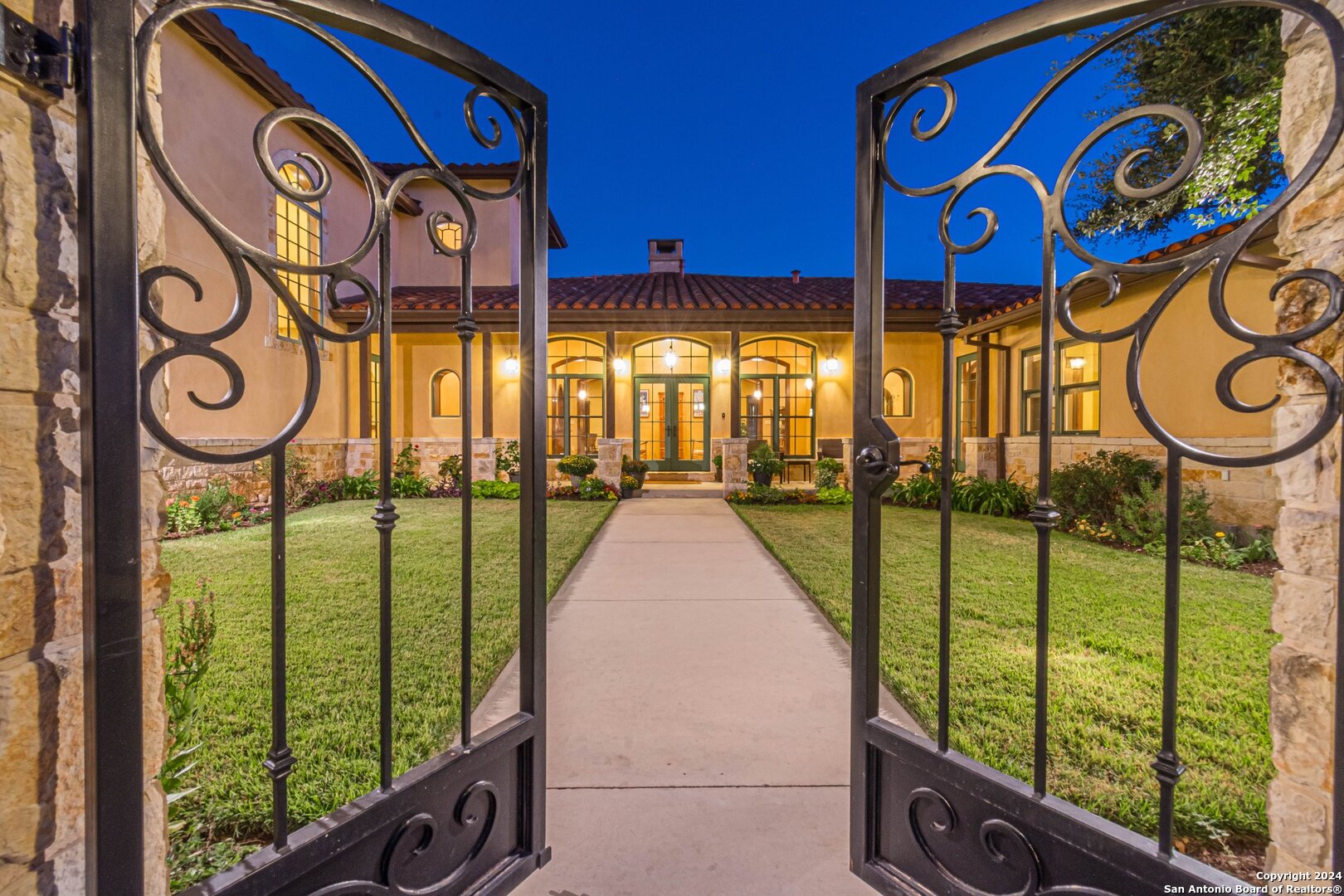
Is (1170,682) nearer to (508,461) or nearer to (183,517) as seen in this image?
(183,517)

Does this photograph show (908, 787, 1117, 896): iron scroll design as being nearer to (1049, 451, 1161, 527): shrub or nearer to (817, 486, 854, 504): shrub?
(1049, 451, 1161, 527): shrub

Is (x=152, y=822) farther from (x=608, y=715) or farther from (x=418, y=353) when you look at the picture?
(x=418, y=353)

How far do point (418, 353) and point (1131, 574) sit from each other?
40.6 feet

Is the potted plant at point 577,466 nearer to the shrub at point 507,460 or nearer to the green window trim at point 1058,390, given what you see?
the shrub at point 507,460

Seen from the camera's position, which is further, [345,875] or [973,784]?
[973,784]

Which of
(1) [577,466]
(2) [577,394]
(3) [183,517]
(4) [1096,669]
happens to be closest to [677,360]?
(2) [577,394]

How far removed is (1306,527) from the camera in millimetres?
1135

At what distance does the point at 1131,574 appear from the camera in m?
5.04

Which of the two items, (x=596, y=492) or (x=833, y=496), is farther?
(x=596, y=492)

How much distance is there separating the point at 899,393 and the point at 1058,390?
3299 mm

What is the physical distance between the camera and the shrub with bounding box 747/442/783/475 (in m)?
10.6

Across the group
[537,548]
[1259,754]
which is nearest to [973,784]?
[537,548]

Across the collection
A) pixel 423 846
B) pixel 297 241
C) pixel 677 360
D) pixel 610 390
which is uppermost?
pixel 297 241

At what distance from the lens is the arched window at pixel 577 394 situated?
12.6 m
